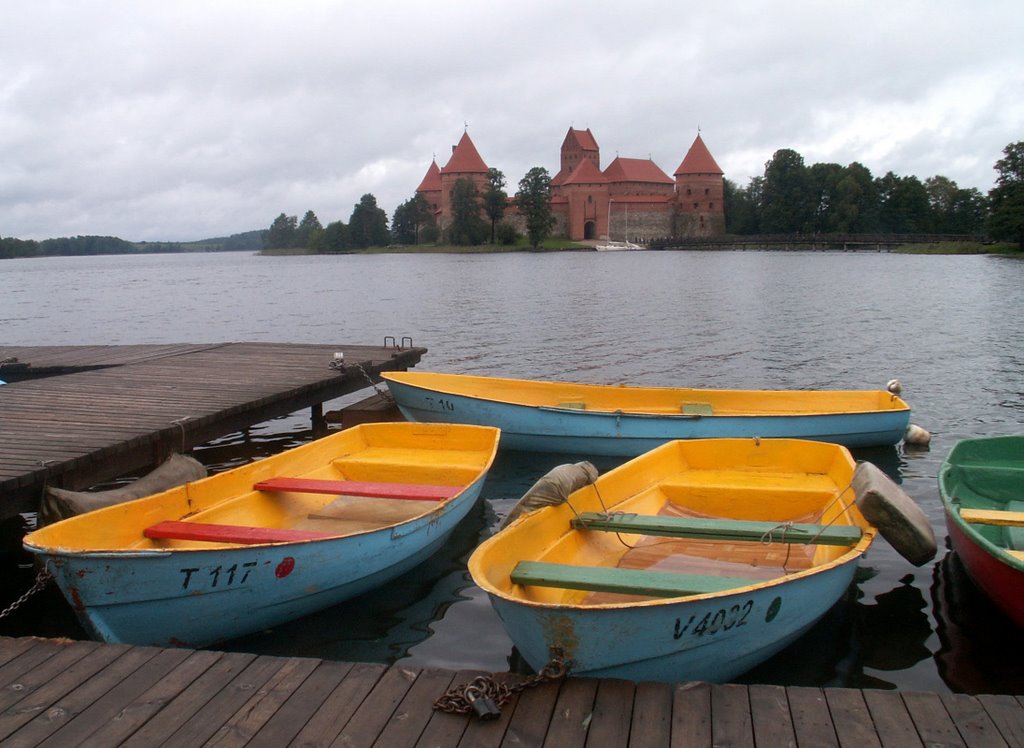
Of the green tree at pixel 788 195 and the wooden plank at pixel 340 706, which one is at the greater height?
the green tree at pixel 788 195

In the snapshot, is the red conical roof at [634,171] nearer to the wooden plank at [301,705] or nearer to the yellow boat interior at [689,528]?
the yellow boat interior at [689,528]

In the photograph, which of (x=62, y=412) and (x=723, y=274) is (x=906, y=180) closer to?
(x=723, y=274)

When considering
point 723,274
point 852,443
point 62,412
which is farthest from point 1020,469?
point 723,274

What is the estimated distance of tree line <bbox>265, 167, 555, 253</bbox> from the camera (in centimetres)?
9431

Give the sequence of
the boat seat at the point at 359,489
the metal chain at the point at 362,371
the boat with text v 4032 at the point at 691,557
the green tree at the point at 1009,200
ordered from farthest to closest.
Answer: the green tree at the point at 1009,200
the metal chain at the point at 362,371
the boat seat at the point at 359,489
the boat with text v 4032 at the point at 691,557

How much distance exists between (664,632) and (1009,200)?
222 feet

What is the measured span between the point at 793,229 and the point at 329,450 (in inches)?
3672

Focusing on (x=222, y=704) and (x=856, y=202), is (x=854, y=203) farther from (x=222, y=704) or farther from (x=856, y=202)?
(x=222, y=704)

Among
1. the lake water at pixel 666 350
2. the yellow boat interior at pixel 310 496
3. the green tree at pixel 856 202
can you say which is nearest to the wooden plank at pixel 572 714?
the lake water at pixel 666 350

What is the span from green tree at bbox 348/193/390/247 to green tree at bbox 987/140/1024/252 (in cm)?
7040


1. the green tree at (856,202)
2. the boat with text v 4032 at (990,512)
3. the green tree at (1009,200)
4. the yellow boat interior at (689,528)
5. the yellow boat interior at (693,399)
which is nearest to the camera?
the yellow boat interior at (689,528)

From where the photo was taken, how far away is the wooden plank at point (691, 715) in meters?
3.46

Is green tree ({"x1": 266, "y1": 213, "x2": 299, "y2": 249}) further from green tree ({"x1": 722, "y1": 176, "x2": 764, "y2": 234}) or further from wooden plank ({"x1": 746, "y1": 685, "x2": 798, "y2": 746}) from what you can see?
wooden plank ({"x1": 746, "y1": 685, "x2": 798, "y2": 746})

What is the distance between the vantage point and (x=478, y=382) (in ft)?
37.0
